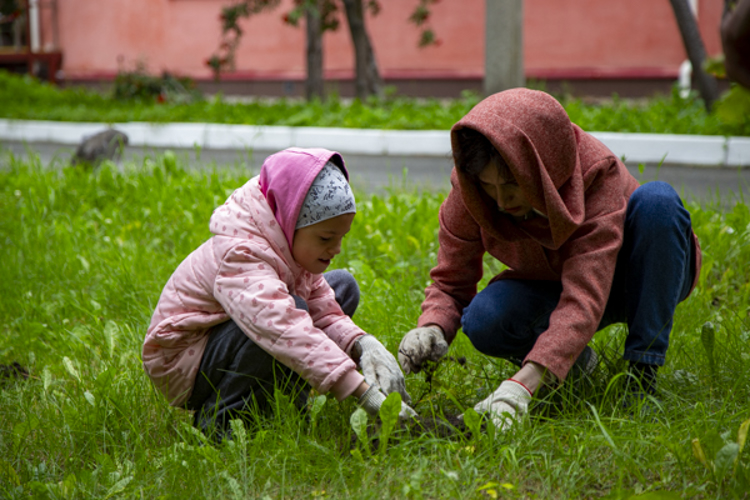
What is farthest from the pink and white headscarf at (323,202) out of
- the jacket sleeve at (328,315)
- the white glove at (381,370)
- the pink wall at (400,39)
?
the pink wall at (400,39)

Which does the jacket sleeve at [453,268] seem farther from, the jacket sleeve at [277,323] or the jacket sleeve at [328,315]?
the jacket sleeve at [277,323]

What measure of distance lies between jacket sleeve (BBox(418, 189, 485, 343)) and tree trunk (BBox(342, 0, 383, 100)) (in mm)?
7433

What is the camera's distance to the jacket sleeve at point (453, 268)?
2066 millimetres

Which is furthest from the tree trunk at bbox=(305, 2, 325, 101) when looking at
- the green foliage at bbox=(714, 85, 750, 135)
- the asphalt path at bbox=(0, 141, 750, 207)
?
the green foliage at bbox=(714, 85, 750, 135)

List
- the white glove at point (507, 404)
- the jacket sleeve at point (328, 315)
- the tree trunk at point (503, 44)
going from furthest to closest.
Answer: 1. the tree trunk at point (503, 44)
2. the jacket sleeve at point (328, 315)
3. the white glove at point (507, 404)

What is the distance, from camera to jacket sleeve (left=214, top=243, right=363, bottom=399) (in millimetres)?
1722

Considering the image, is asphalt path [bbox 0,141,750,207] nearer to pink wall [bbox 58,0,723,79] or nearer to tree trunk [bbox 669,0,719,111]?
tree trunk [bbox 669,0,719,111]

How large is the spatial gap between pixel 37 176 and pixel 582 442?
4.18m

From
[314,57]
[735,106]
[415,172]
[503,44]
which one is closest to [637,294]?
[735,106]

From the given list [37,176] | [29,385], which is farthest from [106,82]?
[29,385]

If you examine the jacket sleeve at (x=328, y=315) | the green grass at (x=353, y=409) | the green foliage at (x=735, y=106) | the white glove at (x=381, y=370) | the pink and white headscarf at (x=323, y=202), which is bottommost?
the green grass at (x=353, y=409)

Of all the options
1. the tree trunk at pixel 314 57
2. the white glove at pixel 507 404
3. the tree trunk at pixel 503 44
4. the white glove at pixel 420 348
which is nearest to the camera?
the white glove at pixel 507 404

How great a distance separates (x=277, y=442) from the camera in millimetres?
1787

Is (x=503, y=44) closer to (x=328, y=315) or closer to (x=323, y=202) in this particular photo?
(x=328, y=315)
